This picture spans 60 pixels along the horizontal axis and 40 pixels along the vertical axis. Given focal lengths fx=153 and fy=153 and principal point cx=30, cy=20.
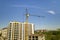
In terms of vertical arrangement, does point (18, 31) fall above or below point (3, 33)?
above

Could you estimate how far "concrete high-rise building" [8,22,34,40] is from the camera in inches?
498

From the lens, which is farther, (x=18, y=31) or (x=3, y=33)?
(x=3, y=33)

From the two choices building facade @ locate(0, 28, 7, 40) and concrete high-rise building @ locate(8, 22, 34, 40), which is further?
building facade @ locate(0, 28, 7, 40)

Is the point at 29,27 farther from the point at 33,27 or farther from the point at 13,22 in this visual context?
the point at 13,22

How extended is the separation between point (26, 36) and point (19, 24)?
1241 mm

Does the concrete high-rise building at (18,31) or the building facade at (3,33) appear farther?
the building facade at (3,33)

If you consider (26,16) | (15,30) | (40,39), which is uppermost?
(26,16)

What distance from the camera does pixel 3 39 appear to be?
13820 mm

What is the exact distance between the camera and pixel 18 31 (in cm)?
1268

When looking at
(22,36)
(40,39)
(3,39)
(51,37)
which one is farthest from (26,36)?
(51,37)

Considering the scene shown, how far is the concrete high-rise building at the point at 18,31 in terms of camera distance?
1265 centimetres

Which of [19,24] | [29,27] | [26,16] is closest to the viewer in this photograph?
[19,24]

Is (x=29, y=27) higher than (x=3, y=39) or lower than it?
higher

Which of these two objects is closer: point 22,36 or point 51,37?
point 51,37
